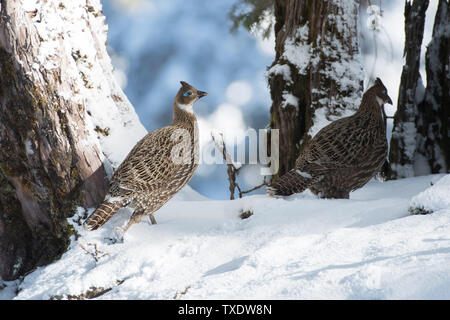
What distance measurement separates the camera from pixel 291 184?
14.4 feet

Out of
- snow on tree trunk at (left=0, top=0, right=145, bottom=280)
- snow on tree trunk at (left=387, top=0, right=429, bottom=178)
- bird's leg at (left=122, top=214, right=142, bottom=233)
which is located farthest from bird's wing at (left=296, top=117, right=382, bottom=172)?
snow on tree trunk at (left=0, top=0, right=145, bottom=280)

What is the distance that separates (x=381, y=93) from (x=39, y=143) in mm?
3400

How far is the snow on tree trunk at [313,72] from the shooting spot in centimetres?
547

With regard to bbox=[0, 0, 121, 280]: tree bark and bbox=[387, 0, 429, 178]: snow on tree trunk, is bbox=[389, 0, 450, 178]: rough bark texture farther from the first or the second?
bbox=[0, 0, 121, 280]: tree bark

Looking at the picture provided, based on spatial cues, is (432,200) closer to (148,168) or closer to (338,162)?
(338,162)

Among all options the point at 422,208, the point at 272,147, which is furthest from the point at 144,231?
the point at 272,147

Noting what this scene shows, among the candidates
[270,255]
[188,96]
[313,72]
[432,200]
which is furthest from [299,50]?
[270,255]

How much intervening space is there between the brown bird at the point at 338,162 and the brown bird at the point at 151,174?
105cm

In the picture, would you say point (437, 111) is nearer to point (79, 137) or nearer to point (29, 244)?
point (79, 137)

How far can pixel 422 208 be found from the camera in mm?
3078

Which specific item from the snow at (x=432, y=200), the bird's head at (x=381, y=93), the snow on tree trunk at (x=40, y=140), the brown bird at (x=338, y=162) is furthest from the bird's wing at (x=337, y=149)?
the snow on tree trunk at (x=40, y=140)

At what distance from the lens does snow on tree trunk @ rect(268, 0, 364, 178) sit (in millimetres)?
5469

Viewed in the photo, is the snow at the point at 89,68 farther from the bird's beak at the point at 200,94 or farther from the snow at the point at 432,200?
the snow at the point at 432,200
